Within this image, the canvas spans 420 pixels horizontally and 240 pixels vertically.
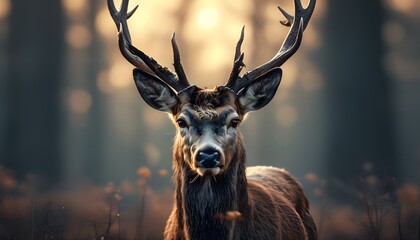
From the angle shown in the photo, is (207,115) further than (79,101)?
No

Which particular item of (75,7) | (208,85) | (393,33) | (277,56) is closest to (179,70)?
(277,56)

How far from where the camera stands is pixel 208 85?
25203 mm

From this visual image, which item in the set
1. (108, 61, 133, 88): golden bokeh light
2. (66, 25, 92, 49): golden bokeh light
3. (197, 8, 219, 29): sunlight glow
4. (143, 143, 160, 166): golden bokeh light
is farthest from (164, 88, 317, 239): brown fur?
(66, 25, 92, 49): golden bokeh light

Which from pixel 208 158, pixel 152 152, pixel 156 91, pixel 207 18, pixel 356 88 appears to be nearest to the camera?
pixel 208 158

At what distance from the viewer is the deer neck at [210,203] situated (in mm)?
5945

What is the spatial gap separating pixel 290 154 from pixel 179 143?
29470mm

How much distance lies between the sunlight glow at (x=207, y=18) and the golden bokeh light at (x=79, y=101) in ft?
21.0

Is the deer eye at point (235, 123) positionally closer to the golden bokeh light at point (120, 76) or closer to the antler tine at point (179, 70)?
the antler tine at point (179, 70)

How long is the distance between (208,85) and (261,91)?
61.3 feet

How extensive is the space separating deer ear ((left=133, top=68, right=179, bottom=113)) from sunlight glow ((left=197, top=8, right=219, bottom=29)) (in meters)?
17.9

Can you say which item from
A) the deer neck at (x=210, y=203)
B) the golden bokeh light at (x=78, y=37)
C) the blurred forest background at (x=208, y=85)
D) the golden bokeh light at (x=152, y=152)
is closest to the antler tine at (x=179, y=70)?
the deer neck at (x=210, y=203)

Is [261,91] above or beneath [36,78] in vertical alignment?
beneath

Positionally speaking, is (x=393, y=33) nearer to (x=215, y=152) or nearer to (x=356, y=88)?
(x=356, y=88)

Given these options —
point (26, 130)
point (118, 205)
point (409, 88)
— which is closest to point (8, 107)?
point (26, 130)
